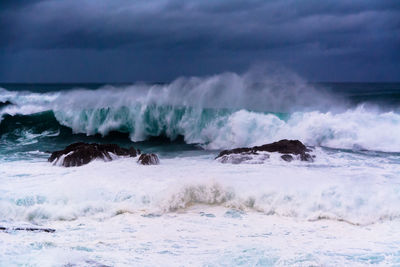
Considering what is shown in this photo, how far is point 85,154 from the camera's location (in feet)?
40.9

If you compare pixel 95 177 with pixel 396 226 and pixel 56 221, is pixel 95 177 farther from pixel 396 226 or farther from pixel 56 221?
pixel 396 226

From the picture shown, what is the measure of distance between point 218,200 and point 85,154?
469cm

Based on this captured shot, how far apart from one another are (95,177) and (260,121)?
8737 mm

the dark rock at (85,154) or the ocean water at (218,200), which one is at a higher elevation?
the dark rock at (85,154)

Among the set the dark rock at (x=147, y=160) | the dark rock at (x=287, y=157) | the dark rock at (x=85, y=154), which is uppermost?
the dark rock at (x=85, y=154)

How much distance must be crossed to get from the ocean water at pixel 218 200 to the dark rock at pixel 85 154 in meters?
0.33

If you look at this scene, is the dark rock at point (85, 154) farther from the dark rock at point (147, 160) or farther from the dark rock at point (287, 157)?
the dark rock at point (287, 157)

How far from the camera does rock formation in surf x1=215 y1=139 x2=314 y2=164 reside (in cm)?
1252

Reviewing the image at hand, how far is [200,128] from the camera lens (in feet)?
62.8

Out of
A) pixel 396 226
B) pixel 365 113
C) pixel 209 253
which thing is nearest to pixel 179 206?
pixel 209 253

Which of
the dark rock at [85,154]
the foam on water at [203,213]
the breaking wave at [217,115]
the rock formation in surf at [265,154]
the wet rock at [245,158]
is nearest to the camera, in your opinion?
the foam on water at [203,213]

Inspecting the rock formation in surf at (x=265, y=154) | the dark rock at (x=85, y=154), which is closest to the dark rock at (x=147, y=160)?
the dark rock at (x=85, y=154)

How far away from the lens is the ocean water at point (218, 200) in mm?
6598

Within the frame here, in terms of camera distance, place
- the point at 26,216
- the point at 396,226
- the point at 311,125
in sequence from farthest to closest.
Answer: the point at 311,125 < the point at 26,216 < the point at 396,226
